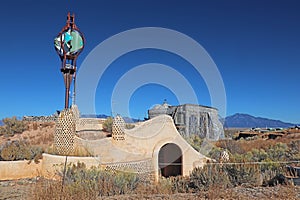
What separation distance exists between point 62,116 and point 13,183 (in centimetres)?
280

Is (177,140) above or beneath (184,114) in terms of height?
beneath

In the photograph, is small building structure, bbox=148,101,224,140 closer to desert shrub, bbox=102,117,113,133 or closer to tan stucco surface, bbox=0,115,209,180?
desert shrub, bbox=102,117,113,133

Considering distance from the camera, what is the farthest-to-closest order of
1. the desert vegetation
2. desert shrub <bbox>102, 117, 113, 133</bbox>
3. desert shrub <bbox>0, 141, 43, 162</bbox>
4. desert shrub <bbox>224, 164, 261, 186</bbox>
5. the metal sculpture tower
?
1. desert shrub <bbox>102, 117, 113, 133</bbox>
2. the metal sculpture tower
3. desert shrub <bbox>0, 141, 43, 162</bbox>
4. desert shrub <bbox>224, 164, 261, 186</bbox>
5. the desert vegetation

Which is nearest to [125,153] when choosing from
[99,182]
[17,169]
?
[17,169]

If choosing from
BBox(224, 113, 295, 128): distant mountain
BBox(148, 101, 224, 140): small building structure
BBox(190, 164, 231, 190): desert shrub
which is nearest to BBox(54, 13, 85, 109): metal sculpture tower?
BBox(190, 164, 231, 190): desert shrub

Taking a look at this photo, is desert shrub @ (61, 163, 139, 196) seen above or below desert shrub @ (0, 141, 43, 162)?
below

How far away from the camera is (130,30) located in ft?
44.5

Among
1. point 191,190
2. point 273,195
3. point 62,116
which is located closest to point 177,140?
point 62,116

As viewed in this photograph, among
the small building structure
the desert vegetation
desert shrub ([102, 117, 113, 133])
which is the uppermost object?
the small building structure

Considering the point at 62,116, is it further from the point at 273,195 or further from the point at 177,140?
the point at 273,195

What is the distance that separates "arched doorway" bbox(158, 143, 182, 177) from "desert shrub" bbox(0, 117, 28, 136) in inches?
449

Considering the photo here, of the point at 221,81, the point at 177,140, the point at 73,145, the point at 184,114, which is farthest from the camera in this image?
the point at 184,114

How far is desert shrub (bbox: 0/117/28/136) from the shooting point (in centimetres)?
1929

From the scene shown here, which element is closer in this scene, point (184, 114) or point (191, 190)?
point (191, 190)
